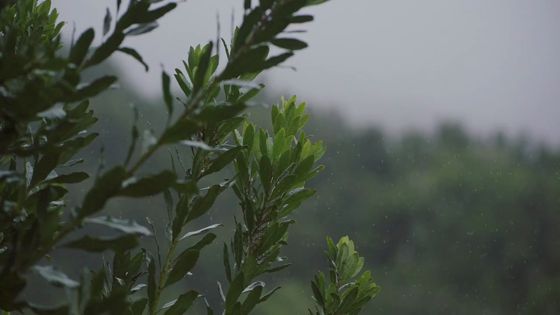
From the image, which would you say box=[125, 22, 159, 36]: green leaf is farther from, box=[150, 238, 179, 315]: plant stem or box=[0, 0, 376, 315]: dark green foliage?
box=[150, 238, 179, 315]: plant stem

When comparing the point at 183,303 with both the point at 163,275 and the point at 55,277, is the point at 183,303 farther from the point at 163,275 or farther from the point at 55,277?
the point at 55,277

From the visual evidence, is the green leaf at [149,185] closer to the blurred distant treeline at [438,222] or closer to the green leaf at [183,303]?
the green leaf at [183,303]

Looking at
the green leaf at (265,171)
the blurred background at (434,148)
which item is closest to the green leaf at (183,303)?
the green leaf at (265,171)

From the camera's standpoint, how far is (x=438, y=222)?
11.3 feet

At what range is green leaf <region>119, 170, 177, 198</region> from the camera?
331mm

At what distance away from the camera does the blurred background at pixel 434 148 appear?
3289 mm

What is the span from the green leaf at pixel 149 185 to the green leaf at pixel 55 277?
2.1 inches

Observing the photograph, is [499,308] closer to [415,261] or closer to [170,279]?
[415,261]

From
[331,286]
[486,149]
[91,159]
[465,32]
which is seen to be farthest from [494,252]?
[331,286]

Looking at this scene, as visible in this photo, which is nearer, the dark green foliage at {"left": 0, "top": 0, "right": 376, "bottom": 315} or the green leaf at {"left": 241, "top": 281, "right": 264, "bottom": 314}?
the dark green foliage at {"left": 0, "top": 0, "right": 376, "bottom": 315}

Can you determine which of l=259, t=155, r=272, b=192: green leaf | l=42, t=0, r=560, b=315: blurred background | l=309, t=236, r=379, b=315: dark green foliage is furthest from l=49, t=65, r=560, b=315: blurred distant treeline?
l=259, t=155, r=272, b=192: green leaf

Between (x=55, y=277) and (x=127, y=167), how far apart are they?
0.07m

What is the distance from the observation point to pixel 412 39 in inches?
138

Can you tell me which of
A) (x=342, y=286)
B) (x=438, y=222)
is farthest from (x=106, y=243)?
(x=438, y=222)
